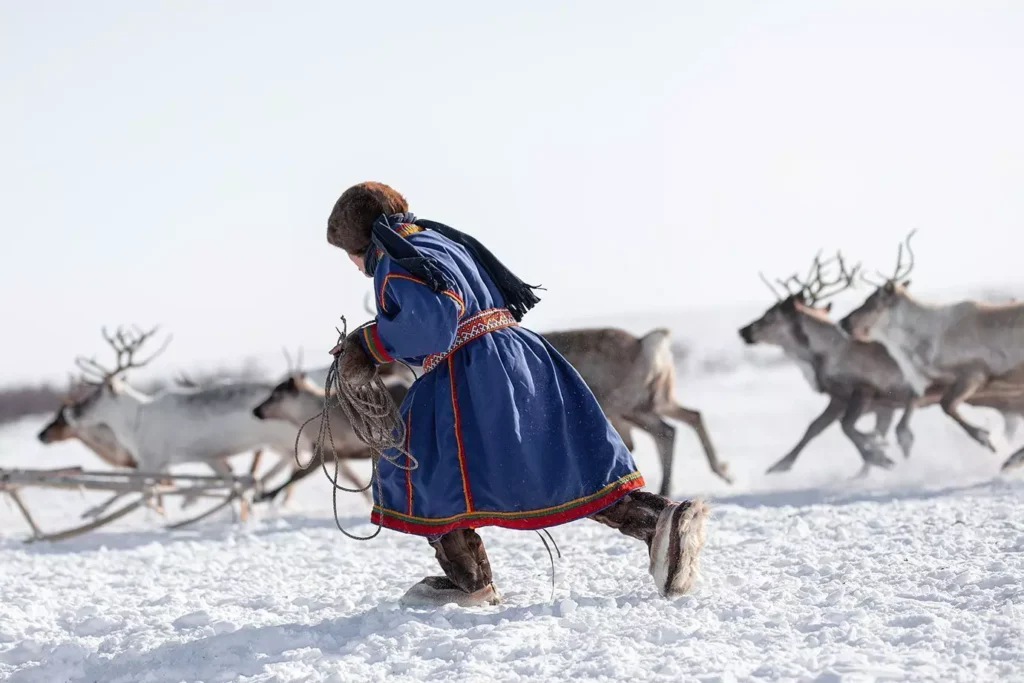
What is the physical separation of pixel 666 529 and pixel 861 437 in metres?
6.67

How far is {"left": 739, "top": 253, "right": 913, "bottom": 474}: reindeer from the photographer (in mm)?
9586

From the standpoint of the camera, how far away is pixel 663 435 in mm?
8836

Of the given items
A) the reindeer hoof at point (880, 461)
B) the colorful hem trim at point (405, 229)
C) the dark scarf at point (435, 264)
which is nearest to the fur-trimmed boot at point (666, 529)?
the dark scarf at point (435, 264)

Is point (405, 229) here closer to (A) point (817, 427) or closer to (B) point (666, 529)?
(B) point (666, 529)

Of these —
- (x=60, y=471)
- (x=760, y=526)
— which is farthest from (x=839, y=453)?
(x=60, y=471)

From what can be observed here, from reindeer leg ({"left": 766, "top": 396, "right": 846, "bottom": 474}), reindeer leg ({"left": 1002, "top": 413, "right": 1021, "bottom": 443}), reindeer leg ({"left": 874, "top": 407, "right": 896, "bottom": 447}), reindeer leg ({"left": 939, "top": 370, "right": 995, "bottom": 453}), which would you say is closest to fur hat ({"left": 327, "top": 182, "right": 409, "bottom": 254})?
reindeer leg ({"left": 939, "top": 370, "right": 995, "bottom": 453})

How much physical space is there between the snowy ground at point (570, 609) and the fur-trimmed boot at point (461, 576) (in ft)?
0.27

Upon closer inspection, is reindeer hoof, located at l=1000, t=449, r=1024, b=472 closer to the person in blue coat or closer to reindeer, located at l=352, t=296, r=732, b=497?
reindeer, located at l=352, t=296, r=732, b=497

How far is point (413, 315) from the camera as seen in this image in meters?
3.25

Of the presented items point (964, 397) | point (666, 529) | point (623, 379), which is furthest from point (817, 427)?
point (666, 529)

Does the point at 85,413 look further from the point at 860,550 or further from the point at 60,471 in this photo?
the point at 860,550

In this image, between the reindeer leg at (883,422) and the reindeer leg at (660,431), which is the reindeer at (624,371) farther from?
the reindeer leg at (883,422)

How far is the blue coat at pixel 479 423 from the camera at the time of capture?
3.34m

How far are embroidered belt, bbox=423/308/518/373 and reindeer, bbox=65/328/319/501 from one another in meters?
6.43
